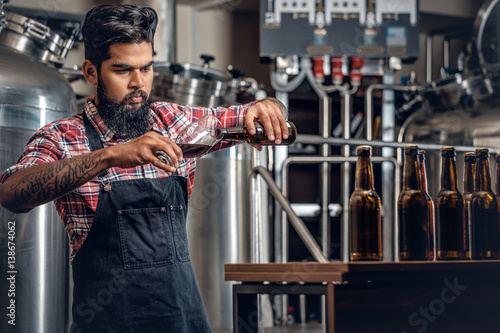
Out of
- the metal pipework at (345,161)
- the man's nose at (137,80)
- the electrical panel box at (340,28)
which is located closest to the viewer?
the man's nose at (137,80)

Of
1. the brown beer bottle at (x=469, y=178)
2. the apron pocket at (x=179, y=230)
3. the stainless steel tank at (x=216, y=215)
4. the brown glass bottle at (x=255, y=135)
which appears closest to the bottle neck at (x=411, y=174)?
the brown beer bottle at (x=469, y=178)

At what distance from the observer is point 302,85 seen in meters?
4.48

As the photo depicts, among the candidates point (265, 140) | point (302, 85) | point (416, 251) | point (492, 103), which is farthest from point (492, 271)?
point (302, 85)

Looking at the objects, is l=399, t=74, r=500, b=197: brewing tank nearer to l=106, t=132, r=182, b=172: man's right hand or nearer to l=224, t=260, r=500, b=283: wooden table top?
l=224, t=260, r=500, b=283: wooden table top

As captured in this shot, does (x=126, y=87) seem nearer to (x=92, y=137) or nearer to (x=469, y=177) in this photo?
(x=92, y=137)

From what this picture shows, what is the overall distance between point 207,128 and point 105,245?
0.34 m

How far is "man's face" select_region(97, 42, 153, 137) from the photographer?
59.4 inches

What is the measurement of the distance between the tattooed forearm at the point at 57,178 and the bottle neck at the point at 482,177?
2.85 ft

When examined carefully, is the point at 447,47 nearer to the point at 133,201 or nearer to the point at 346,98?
the point at 346,98

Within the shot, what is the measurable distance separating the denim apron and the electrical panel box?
9.83 ft

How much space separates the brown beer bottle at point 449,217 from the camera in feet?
4.72

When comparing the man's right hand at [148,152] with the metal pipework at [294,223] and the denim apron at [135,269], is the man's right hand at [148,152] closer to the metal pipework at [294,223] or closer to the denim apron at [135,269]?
the denim apron at [135,269]

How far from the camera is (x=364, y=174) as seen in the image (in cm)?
144

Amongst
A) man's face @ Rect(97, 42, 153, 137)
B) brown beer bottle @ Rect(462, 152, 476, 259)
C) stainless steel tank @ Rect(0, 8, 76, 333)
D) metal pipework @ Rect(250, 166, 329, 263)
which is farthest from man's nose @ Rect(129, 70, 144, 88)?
stainless steel tank @ Rect(0, 8, 76, 333)
